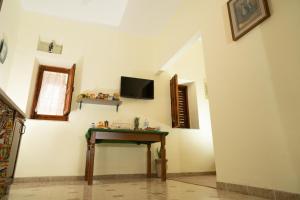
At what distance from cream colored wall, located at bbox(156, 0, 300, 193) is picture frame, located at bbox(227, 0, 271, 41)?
0.07 meters

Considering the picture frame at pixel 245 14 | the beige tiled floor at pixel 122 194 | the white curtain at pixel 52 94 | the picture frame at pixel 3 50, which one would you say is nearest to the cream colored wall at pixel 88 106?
the white curtain at pixel 52 94

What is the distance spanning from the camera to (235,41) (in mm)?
2264

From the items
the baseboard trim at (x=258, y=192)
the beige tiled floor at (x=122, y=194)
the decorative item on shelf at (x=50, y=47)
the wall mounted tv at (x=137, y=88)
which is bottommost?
the beige tiled floor at (x=122, y=194)

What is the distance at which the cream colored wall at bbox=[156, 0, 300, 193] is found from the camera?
1583 mm

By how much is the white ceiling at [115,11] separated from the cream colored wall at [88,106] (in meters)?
0.19

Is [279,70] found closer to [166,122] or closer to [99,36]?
[166,122]

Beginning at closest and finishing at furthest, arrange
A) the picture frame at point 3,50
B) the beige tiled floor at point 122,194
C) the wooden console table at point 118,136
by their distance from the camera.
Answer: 1. the beige tiled floor at point 122,194
2. the wooden console table at point 118,136
3. the picture frame at point 3,50

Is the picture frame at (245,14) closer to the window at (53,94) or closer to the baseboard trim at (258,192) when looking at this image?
the baseboard trim at (258,192)

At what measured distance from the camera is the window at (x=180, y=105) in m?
4.21

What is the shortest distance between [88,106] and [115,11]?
7.18 feet

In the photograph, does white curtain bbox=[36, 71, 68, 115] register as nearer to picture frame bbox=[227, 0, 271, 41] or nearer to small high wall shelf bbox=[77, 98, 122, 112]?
small high wall shelf bbox=[77, 98, 122, 112]

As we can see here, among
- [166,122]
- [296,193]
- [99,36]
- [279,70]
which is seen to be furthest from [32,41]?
[296,193]

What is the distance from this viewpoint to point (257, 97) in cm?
190

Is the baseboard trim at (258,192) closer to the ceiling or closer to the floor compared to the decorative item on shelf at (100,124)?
closer to the floor
